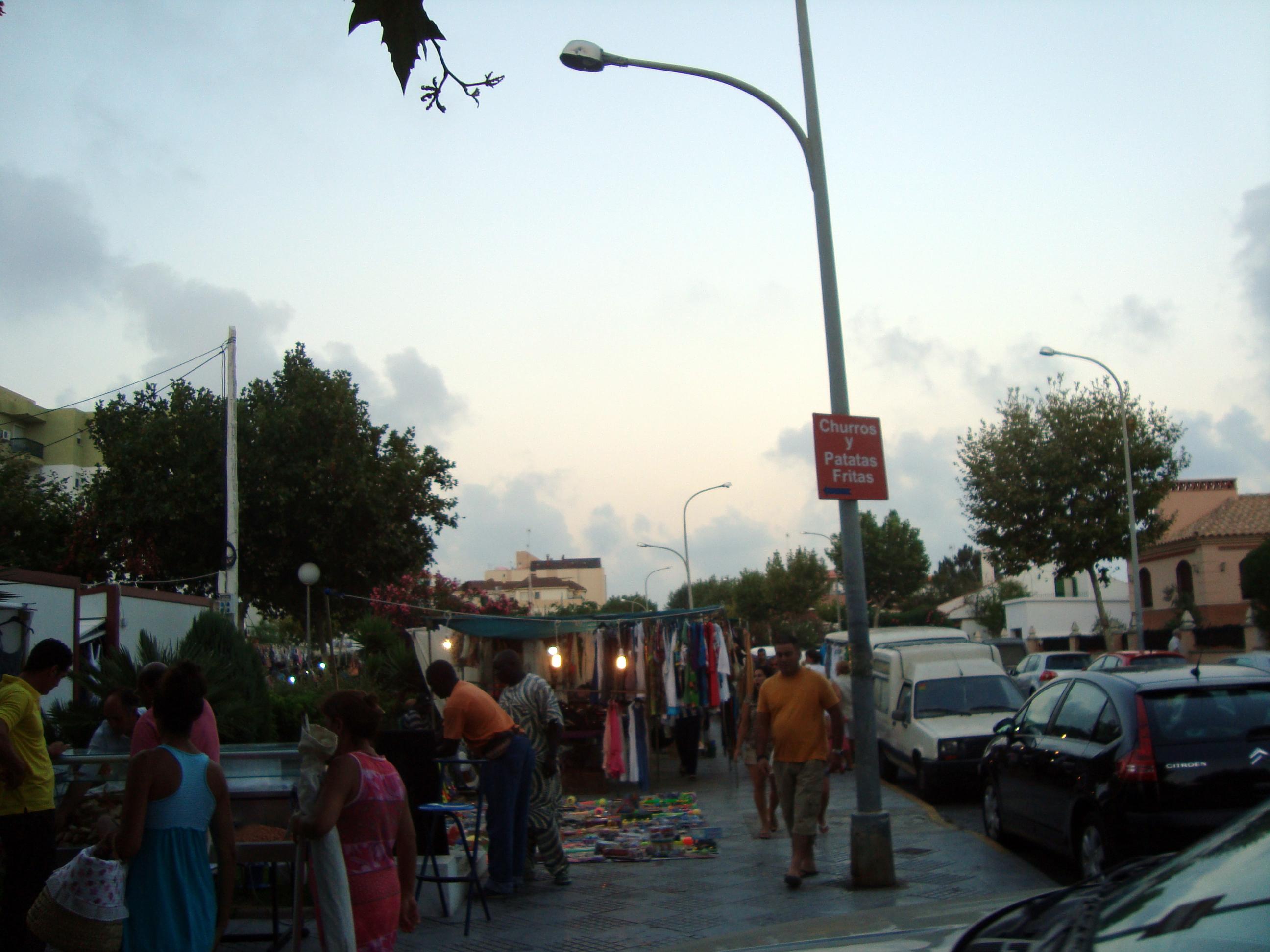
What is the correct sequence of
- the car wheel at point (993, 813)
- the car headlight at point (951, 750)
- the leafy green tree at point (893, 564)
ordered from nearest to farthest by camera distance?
the car wheel at point (993, 813)
the car headlight at point (951, 750)
the leafy green tree at point (893, 564)

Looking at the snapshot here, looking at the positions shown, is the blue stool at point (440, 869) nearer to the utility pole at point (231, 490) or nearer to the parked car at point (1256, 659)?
the utility pole at point (231, 490)

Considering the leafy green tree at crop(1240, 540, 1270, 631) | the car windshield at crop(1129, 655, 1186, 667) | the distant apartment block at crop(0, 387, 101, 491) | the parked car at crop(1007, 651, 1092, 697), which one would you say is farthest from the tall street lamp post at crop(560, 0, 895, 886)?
the distant apartment block at crop(0, 387, 101, 491)

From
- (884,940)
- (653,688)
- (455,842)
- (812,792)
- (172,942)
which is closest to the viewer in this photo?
(884,940)

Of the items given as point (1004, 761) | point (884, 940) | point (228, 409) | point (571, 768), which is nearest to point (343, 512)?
point (228, 409)

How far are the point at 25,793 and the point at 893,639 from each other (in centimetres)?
1951

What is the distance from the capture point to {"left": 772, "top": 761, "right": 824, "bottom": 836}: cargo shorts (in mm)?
8641

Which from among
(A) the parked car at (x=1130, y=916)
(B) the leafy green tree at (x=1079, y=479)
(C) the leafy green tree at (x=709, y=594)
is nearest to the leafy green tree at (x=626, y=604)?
(C) the leafy green tree at (x=709, y=594)

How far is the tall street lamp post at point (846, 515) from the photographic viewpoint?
838 cm

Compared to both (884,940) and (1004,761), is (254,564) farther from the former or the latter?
(884,940)

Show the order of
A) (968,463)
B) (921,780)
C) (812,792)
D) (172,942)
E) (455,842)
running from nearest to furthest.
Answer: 1. (172,942)
2. (812,792)
3. (455,842)
4. (921,780)
5. (968,463)

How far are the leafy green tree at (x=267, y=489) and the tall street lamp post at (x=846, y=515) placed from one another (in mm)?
21663

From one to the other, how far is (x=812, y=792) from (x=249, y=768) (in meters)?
4.20

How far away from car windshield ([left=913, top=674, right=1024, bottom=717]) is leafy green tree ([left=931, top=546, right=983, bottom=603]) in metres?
73.5

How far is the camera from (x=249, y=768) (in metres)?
7.33
